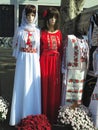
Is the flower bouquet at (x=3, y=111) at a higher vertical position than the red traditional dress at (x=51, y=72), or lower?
lower

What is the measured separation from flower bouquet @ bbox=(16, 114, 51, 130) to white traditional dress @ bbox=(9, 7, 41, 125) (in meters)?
0.34

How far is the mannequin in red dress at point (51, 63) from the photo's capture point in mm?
5952

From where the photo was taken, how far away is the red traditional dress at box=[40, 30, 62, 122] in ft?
19.6

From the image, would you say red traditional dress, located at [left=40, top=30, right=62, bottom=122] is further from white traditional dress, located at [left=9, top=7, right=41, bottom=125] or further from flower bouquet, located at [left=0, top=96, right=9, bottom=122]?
flower bouquet, located at [left=0, top=96, right=9, bottom=122]

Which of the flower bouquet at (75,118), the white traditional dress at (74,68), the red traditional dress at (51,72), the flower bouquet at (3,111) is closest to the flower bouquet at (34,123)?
the flower bouquet at (75,118)

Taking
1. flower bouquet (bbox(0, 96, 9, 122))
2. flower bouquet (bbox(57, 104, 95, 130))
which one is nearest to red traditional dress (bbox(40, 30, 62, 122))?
flower bouquet (bbox(57, 104, 95, 130))

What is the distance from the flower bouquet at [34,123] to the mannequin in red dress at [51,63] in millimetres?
513

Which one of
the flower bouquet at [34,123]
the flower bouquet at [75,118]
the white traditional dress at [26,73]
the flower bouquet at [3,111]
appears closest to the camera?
→ the flower bouquet at [34,123]

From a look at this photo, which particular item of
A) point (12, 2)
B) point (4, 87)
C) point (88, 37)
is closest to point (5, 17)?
point (12, 2)

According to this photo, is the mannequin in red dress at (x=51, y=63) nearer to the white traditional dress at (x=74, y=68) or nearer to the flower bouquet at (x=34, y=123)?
the white traditional dress at (x=74, y=68)

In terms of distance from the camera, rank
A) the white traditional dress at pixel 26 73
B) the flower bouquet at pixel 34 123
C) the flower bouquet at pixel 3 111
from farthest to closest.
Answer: the flower bouquet at pixel 3 111 < the white traditional dress at pixel 26 73 < the flower bouquet at pixel 34 123

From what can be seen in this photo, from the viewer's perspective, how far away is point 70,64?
6.03 m

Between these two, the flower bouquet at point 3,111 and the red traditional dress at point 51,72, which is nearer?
the red traditional dress at point 51,72

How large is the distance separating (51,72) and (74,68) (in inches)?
14.5
